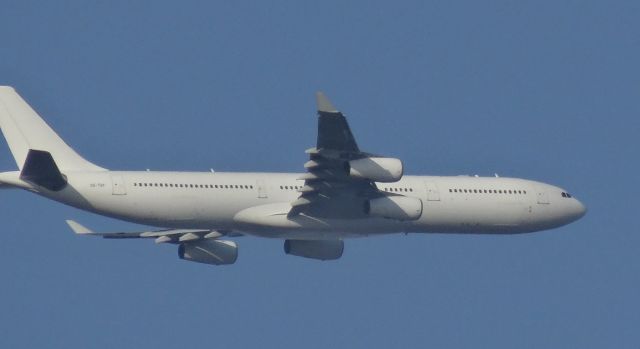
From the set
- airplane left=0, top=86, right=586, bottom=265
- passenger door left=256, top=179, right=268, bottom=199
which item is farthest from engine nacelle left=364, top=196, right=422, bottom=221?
passenger door left=256, top=179, right=268, bottom=199

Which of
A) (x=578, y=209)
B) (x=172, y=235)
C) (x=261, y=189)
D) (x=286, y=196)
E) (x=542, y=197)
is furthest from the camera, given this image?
(x=578, y=209)

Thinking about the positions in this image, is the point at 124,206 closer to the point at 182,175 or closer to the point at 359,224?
the point at 182,175

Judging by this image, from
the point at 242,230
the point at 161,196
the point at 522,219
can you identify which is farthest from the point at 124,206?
the point at 522,219

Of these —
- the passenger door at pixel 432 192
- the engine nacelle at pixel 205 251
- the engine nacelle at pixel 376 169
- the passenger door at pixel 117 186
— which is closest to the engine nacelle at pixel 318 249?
the engine nacelle at pixel 205 251

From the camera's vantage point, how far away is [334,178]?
51844 millimetres

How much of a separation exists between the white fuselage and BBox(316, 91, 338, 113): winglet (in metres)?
7.12

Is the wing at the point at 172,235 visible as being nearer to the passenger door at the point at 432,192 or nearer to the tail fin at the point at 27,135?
the tail fin at the point at 27,135

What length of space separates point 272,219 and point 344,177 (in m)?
3.25

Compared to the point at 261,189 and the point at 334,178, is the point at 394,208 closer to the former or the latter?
the point at 334,178

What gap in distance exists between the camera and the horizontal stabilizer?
48.9 meters

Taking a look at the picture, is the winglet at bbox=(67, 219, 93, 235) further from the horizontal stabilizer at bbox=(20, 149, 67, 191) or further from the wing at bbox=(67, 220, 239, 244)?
the horizontal stabilizer at bbox=(20, 149, 67, 191)

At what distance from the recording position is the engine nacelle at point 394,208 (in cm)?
5228

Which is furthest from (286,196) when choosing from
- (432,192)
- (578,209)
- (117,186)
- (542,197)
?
(578,209)

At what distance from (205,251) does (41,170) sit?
34.6 feet
